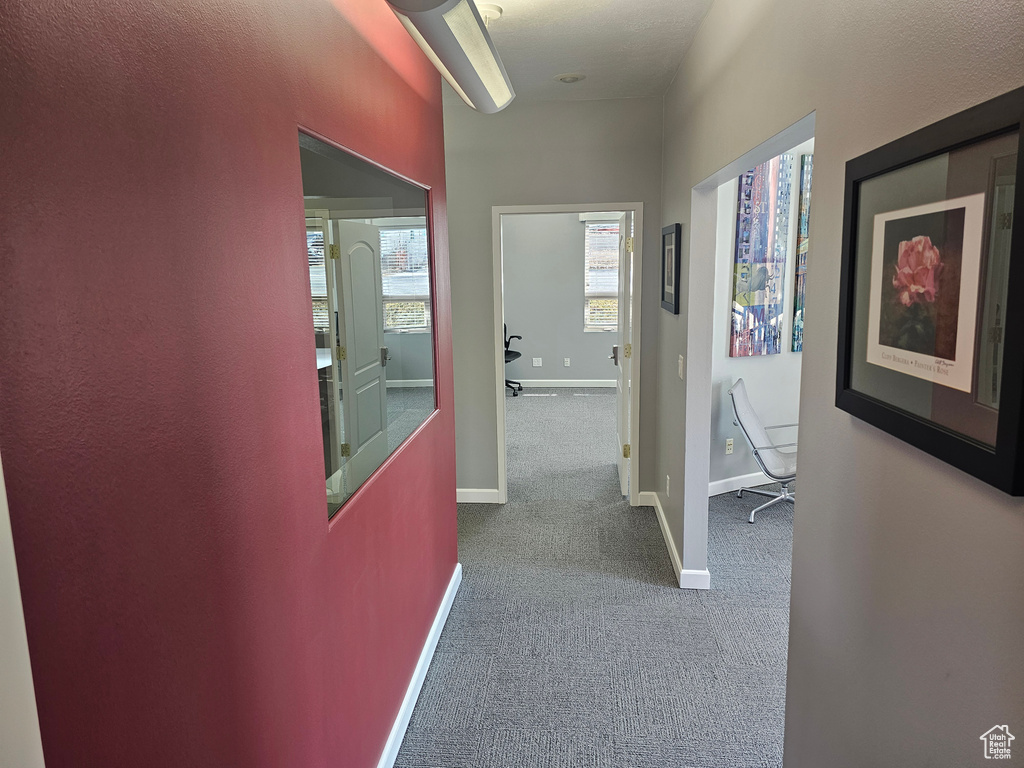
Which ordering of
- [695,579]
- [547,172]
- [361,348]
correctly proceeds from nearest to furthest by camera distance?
[361,348] < [695,579] < [547,172]

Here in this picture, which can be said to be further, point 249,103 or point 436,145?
point 436,145

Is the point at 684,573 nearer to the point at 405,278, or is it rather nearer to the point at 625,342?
the point at 625,342

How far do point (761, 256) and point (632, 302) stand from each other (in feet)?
3.23

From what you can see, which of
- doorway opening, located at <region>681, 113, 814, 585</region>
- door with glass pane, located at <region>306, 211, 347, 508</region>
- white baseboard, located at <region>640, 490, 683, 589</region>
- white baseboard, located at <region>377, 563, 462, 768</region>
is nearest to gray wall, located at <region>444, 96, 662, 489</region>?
white baseboard, located at <region>640, 490, 683, 589</region>

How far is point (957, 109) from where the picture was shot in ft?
3.18

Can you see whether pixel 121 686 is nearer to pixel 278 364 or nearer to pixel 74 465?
pixel 74 465

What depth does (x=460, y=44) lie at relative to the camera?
1565mm

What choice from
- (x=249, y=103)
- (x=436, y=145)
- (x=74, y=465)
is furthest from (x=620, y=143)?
(x=74, y=465)

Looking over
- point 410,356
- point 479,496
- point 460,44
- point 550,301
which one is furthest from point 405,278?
point 550,301

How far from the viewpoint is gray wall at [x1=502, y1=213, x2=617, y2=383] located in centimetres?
814

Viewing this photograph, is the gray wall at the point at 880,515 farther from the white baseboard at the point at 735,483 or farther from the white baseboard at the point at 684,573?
the white baseboard at the point at 735,483

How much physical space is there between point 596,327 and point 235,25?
730 cm

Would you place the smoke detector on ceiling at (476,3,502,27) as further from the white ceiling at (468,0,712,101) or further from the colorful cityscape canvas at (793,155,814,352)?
the colorful cityscape canvas at (793,155,814,352)

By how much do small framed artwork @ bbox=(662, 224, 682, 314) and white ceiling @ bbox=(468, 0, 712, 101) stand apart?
84 centimetres
